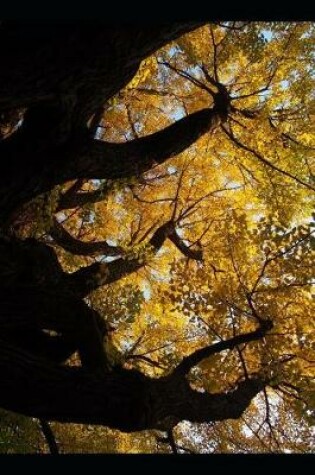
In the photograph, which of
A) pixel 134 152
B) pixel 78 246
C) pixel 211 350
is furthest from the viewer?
pixel 78 246

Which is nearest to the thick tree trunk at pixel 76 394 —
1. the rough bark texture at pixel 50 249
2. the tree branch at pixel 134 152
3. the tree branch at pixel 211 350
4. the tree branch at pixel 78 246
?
the rough bark texture at pixel 50 249

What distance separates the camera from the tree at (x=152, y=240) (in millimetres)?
3521

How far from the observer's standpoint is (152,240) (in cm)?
841

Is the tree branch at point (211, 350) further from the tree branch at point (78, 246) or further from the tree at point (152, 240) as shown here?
the tree branch at point (78, 246)

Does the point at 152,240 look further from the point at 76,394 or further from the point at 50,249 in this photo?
the point at 76,394

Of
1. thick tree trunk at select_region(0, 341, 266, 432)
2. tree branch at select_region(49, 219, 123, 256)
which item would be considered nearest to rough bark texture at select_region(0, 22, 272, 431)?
thick tree trunk at select_region(0, 341, 266, 432)

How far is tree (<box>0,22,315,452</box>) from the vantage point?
3521 millimetres

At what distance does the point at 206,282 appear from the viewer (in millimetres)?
6766

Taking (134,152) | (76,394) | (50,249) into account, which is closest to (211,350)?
(76,394)

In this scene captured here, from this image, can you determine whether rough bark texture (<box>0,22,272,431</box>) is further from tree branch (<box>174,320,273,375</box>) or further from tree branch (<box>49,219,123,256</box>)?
tree branch (<box>49,219,123,256</box>)
